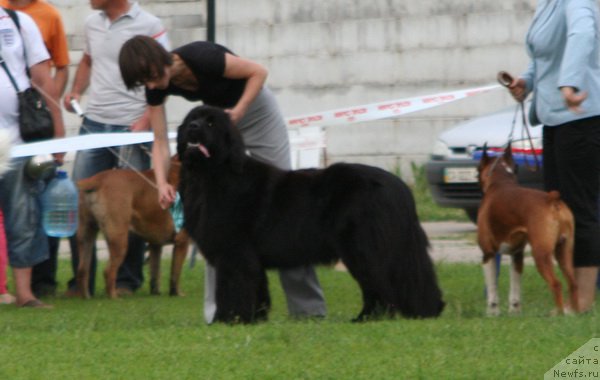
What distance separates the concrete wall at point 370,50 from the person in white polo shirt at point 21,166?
6528 millimetres

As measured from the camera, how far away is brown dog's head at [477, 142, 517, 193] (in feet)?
25.3

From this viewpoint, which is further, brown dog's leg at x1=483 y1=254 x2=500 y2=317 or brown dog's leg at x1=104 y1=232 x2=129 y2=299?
brown dog's leg at x1=104 y1=232 x2=129 y2=299

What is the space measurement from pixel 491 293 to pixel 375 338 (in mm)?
1907

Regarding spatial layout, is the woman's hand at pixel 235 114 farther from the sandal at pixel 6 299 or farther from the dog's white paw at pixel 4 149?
the sandal at pixel 6 299

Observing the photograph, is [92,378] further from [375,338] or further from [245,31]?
[245,31]

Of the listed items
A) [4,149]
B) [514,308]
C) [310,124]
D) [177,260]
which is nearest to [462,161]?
[310,124]

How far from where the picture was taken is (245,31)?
1527 cm

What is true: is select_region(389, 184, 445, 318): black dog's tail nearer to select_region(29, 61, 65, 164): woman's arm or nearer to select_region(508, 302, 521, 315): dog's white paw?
select_region(508, 302, 521, 315): dog's white paw

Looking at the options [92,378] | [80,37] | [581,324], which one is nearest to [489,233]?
[581,324]

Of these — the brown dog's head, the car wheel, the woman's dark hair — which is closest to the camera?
the woman's dark hair

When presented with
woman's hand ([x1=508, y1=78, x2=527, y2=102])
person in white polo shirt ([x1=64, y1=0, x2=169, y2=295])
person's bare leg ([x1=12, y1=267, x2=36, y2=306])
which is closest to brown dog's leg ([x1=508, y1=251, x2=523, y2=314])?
woman's hand ([x1=508, y1=78, x2=527, y2=102])

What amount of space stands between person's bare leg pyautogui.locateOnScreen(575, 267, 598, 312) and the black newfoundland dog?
3.22 feet

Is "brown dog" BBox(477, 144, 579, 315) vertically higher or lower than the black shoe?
higher

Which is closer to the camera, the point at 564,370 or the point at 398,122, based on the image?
the point at 564,370
